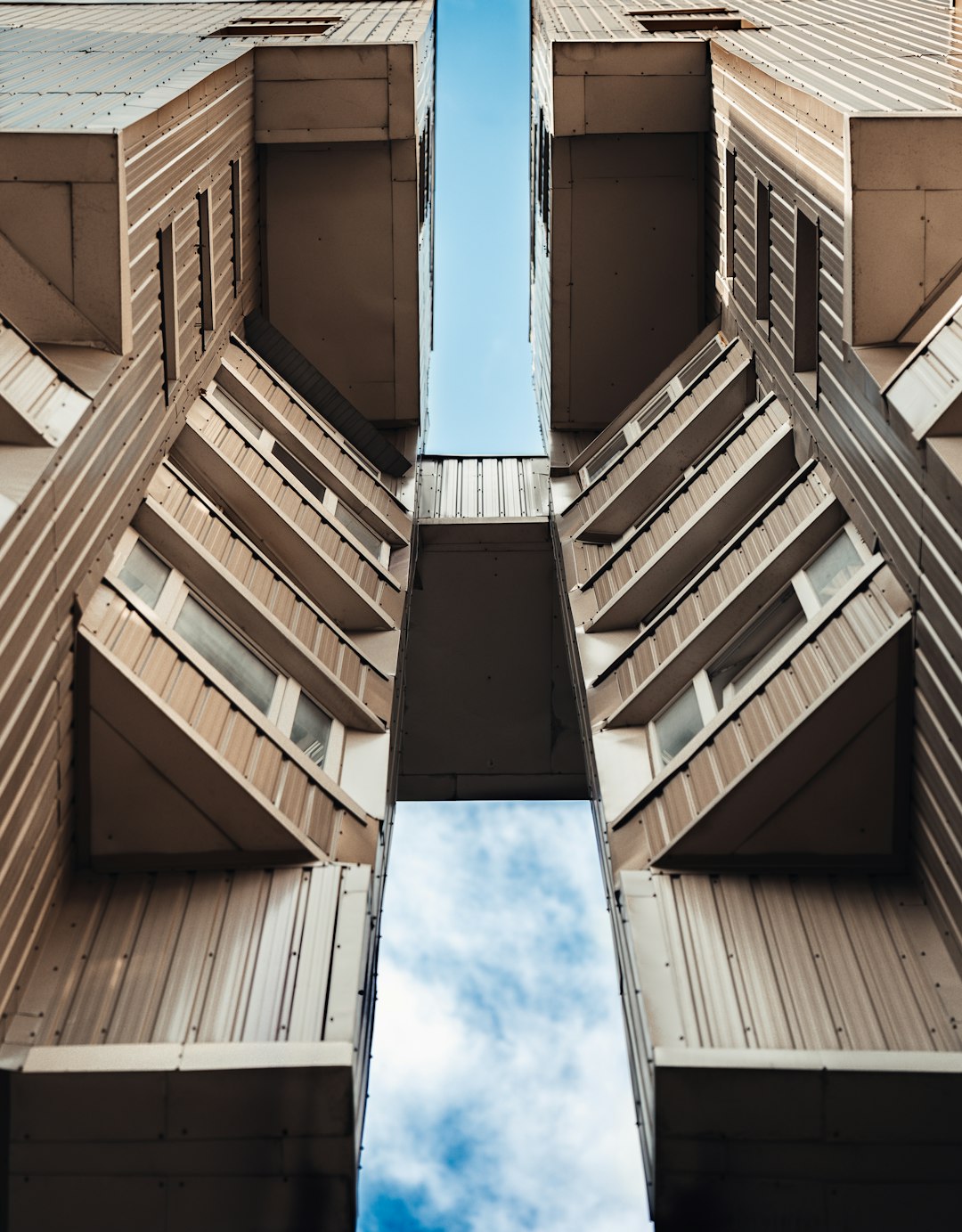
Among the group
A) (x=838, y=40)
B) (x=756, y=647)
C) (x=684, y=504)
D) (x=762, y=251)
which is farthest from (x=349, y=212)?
(x=756, y=647)

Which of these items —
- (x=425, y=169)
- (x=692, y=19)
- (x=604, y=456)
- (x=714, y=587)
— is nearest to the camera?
(x=714, y=587)

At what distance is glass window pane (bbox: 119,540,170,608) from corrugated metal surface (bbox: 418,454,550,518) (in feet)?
22.8

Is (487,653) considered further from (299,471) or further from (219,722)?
(219,722)

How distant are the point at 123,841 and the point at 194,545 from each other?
250 cm

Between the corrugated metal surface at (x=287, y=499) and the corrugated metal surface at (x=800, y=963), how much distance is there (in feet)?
17.2

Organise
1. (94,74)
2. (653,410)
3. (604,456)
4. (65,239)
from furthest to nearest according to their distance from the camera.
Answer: (604,456) < (653,410) < (94,74) < (65,239)

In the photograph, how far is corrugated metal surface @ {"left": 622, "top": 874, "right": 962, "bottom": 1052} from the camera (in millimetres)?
6469

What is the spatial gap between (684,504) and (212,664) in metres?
5.01

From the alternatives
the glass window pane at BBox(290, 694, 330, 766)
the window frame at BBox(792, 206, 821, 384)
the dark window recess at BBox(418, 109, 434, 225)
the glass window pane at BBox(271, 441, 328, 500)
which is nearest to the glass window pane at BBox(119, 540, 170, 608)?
the glass window pane at BBox(290, 694, 330, 766)

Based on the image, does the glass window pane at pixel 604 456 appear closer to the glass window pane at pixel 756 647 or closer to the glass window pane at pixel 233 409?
the glass window pane at pixel 233 409

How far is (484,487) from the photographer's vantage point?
17000 millimetres

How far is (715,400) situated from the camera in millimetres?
12805

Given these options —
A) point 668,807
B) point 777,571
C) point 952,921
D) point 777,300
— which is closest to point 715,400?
point 777,300

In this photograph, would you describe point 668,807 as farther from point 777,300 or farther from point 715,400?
point 715,400
